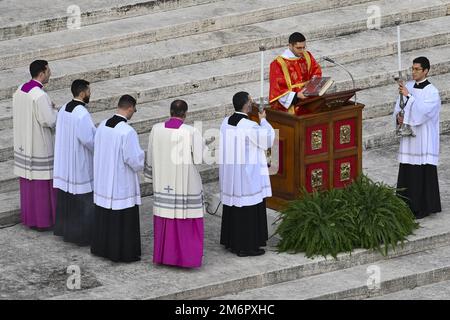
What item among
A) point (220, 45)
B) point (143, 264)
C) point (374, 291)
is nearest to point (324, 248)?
point (374, 291)

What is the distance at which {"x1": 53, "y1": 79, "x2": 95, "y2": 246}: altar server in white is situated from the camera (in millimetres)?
14266

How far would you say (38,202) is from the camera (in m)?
14.8

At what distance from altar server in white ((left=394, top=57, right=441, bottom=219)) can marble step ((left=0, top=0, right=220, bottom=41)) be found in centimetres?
449

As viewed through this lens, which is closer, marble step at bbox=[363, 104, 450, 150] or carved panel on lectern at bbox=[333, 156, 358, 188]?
carved panel on lectern at bbox=[333, 156, 358, 188]

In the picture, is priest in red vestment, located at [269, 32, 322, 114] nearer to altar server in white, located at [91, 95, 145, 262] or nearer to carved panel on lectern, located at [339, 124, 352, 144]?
carved panel on lectern, located at [339, 124, 352, 144]

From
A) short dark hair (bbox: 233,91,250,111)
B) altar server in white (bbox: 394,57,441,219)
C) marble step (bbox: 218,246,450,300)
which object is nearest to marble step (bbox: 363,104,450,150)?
altar server in white (bbox: 394,57,441,219)

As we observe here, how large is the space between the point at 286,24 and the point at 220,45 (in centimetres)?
101

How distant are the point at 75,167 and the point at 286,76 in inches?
84.6

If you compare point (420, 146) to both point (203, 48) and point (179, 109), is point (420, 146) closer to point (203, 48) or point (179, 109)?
Result: point (179, 109)

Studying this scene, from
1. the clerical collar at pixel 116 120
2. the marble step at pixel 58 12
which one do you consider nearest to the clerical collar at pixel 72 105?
the clerical collar at pixel 116 120

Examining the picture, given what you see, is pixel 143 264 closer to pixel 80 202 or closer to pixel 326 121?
pixel 80 202

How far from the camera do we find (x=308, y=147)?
14555 millimetres

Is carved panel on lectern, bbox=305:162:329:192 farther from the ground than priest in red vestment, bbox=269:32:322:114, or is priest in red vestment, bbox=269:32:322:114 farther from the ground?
priest in red vestment, bbox=269:32:322:114

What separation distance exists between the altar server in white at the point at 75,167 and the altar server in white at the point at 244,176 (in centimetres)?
127
